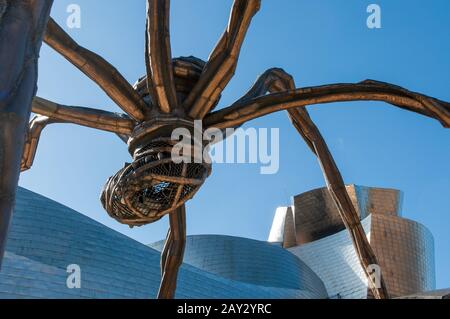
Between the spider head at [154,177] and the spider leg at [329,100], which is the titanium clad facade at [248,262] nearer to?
the spider head at [154,177]

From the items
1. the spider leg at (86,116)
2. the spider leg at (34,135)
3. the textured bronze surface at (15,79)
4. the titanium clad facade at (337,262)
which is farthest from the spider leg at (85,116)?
the titanium clad facade at (337,262)

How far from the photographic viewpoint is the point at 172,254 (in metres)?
9.37

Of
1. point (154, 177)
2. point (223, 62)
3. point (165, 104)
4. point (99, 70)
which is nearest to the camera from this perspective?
point (154, 177)

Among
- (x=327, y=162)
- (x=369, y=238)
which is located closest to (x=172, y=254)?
(x=327, y=162)

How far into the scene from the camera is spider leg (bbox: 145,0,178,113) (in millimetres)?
6875

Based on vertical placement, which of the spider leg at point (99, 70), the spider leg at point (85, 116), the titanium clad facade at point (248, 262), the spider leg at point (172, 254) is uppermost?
the titanium clad facade at point (248, 262)

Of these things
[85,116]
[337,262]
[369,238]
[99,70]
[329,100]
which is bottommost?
[85,116]

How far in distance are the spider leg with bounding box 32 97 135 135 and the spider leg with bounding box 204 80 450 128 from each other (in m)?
0.85

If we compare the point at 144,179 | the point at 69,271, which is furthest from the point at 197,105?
the point at 69,271

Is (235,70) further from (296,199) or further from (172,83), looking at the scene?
(296,199)

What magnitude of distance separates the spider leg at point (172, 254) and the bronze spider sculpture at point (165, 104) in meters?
1.94

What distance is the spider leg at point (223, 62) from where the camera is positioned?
7289 mm

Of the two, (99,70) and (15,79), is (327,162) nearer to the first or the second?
(99,70)

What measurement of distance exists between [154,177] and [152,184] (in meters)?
0.12
